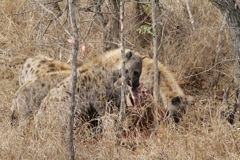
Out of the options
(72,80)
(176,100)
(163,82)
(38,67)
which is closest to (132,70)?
(163,82)

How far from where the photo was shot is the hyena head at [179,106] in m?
5.73

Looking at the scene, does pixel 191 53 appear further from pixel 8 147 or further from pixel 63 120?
pixel 8 147

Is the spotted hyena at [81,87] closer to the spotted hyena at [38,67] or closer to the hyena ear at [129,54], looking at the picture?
the hyena ear at [129,54]

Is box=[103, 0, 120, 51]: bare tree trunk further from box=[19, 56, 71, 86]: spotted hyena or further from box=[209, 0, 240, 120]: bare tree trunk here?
box=[209, 0, 240, 120]: bare tree trunk

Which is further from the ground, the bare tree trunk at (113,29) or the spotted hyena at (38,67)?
the bare tree trunk at (113,29)

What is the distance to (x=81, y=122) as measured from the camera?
550cm

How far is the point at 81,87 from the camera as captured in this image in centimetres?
577

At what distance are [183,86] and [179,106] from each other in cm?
116

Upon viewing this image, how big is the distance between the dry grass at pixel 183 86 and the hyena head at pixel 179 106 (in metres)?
0.09

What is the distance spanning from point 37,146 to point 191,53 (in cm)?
283

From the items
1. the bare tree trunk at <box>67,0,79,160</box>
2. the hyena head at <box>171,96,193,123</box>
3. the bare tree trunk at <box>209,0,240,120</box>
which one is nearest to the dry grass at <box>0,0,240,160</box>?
the hyena head at <box>171,96,193,123</box>

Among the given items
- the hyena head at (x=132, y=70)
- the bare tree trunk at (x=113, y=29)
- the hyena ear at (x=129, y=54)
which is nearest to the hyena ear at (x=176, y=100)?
the hyena head at (x=132, y=70)

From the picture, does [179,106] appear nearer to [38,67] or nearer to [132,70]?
[132,70]

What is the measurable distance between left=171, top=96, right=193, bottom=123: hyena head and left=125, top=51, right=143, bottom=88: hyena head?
1.37 feet
